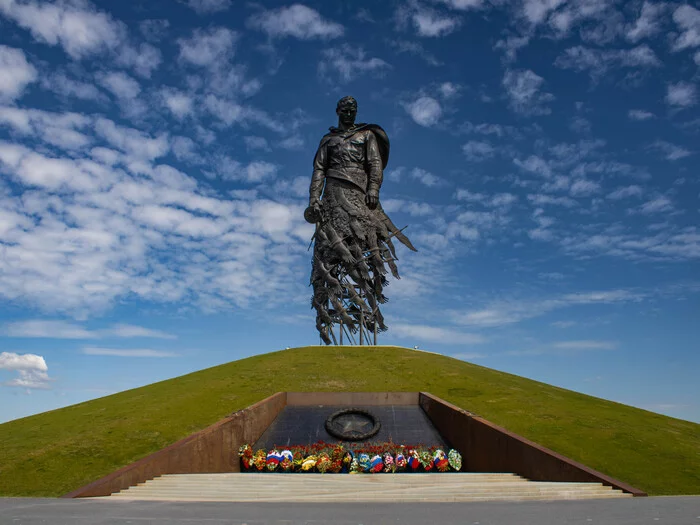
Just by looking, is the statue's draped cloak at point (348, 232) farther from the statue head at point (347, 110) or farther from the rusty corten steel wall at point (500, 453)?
the rusty corten steel wall at point (500, 453)

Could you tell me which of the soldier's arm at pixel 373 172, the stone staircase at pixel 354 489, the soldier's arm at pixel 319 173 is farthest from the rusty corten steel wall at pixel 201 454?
the soldier's arm at pixel 319 173

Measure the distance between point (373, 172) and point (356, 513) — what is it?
2217 centimetres

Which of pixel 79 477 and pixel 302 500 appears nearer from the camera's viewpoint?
pixel 302 500

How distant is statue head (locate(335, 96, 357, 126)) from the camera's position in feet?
94.8

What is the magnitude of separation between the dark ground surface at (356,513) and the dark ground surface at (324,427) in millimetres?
6310

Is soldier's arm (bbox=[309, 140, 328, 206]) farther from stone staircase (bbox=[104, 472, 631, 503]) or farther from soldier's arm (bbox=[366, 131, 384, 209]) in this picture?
stone staircase (bbox=[104, 472, 631, 503])

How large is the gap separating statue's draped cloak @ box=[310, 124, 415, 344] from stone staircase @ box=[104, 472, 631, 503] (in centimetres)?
1695

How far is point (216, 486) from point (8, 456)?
287 inches

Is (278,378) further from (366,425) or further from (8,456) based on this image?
(8,456)

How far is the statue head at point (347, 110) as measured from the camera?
2891 cm

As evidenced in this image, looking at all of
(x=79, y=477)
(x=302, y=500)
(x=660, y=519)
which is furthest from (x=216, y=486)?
(x=660, y=519)

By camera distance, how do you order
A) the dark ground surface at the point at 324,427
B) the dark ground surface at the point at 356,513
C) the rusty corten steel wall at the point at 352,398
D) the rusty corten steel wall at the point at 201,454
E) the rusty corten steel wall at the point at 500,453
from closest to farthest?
the dark ground surface at the point at 356,513, the rusty corten steel wall at the point at 201,454, the rusty corten steel wall at the point at 500,453, the dark ground surface at the point at 324,427, the rusty corten steel wall at the point at 352,398

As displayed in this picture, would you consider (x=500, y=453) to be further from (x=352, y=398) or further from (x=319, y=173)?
(x=319, y=173)

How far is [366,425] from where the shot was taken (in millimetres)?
15461
